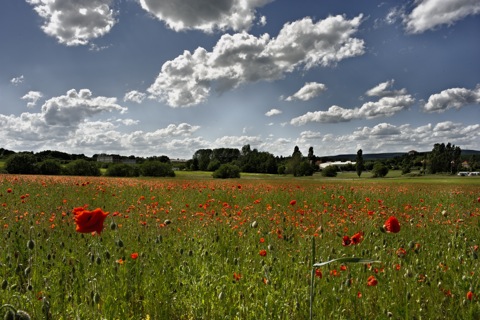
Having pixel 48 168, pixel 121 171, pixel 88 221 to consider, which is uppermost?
pixel 48 168

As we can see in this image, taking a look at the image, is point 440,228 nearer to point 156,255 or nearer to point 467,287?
point 467,287

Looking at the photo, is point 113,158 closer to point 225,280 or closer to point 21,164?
point 21,164

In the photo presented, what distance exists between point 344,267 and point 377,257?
2.20ft

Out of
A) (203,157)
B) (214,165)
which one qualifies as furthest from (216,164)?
(203,157)

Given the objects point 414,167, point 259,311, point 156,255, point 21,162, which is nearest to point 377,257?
point 259,311

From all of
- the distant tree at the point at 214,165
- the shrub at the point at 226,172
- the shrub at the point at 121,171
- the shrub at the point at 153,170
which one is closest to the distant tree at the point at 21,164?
the shrub at the point at 121,171

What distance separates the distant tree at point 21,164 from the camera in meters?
43.6

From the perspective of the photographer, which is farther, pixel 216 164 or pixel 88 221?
pixel 216 164

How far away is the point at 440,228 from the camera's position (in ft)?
18.3

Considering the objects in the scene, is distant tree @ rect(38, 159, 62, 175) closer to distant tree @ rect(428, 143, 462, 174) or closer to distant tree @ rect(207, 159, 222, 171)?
distant tree @ rect(207, 159, 222, 171)

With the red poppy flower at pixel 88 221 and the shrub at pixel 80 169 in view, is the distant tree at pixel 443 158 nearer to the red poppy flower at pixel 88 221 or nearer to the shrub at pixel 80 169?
the shrub at pixel 80 169

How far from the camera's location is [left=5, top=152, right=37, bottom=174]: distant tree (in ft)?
143

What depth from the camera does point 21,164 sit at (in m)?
44.1

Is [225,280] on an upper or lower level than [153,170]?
lower
